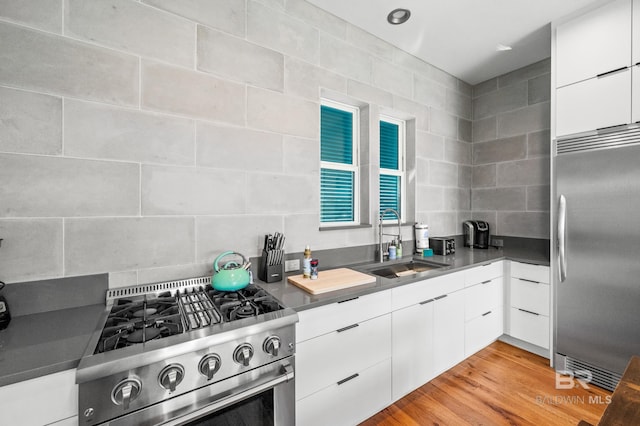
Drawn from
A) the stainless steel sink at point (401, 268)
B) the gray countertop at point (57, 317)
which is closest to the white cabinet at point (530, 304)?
the stainless steel sink at point (401, 268)

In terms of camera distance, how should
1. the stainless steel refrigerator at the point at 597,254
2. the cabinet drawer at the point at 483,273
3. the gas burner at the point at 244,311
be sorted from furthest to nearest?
1. the cabinet drawer at the point at 483,273
2. the stainless steel refrigerator at the point at 597,254
3. the gas burner at the point at 244,311

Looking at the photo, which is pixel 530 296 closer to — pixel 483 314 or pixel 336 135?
pixel 483 314

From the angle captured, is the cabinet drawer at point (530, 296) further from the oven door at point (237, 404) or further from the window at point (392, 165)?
Answer: the oven door at point (237, 404)

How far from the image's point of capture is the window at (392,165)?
267 centimetres

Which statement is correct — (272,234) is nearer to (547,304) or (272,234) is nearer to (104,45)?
(104,45)

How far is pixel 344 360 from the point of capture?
4.77 feet

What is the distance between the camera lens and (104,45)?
1.32 m

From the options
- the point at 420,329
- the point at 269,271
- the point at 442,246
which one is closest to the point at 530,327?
the point at 442,246

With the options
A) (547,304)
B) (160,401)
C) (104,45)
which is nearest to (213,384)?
(160,401)

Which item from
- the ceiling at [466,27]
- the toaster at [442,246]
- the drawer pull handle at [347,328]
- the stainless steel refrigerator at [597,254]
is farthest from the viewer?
the toaster at [442,246]

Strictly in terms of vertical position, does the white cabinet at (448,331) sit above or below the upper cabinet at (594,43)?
below

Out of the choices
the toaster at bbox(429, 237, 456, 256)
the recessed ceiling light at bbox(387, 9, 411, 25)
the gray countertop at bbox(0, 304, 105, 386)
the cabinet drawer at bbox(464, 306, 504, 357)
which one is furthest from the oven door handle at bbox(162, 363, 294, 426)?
the recessed ceiling light at bbox(387, 9, 411, 25)

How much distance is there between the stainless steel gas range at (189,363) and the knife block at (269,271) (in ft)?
1.01

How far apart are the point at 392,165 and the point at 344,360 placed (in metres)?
1.92
